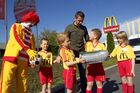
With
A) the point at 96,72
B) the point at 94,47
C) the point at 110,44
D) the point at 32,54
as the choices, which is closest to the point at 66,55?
the point at 94,47

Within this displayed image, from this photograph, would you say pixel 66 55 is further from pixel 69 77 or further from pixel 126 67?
pixel 126 67

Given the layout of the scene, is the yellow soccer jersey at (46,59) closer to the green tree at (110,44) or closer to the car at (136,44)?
the car at (136,44)

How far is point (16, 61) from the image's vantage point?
21.6 ft

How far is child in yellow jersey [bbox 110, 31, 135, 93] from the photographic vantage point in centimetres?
846

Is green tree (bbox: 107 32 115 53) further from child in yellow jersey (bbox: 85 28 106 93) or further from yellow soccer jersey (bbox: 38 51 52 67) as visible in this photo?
child in yellow jersey (bbox: 85 28 106 93)

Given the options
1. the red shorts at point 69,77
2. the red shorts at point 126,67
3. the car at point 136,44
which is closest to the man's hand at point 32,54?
the red shorts at point 69,77

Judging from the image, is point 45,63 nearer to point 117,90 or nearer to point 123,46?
point 123,46

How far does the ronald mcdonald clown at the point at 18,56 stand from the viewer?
6.52 meters

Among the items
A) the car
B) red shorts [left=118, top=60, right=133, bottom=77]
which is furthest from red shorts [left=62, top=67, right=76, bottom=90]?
the car

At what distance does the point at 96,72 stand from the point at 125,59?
830mm

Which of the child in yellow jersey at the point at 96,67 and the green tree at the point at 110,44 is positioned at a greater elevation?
the green tree at the point at 110,44

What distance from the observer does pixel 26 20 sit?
6.81m

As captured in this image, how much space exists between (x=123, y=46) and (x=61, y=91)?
2.55 m

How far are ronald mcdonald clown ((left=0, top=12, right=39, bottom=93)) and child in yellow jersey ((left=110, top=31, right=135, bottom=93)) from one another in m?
2.51
